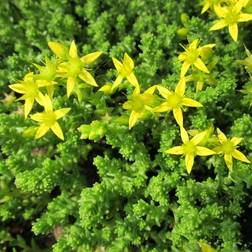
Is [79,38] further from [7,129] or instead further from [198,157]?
[198,157]

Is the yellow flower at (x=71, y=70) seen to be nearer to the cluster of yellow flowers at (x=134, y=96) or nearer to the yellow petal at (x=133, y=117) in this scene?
the cluster of yellow flowers at (x=134, y=96)

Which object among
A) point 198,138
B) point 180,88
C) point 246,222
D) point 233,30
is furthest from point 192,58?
point 246,222

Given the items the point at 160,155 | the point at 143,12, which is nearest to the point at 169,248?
the point at 160,155

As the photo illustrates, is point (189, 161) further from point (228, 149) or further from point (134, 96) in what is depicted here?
point (134, 96)

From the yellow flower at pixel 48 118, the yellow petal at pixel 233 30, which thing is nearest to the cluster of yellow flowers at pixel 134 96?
the yellow flower at pixel 48 118

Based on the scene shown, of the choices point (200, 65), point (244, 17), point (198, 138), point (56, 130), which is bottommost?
point (198, 138)

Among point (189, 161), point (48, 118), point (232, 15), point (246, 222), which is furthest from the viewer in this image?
point (246, 222)

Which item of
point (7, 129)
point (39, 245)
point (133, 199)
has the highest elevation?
point (7, 129)
